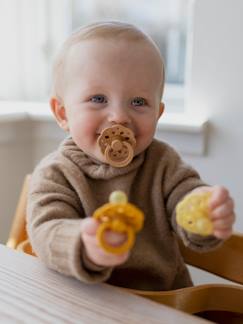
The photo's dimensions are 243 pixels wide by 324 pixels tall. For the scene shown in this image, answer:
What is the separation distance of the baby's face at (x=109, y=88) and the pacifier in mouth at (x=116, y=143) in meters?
0.02

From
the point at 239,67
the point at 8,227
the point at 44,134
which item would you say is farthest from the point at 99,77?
the point at 8,227

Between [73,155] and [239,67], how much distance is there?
0.52 metres

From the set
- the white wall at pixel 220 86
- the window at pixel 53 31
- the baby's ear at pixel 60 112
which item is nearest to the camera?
the baby's ear at pixel 60 112

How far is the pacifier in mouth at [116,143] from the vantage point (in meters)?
0.62

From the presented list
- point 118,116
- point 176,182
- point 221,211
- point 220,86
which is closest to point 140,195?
point 176,182

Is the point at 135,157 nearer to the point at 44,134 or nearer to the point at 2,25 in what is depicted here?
the point at 44,134

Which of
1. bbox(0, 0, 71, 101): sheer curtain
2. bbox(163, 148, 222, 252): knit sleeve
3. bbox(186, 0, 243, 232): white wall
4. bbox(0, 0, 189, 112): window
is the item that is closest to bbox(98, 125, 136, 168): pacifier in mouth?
bbox(163, 148, 222, 252): knit sleeve

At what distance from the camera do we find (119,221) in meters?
0.39

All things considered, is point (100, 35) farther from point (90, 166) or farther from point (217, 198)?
point (217, 198)

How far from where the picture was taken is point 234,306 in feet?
2.35

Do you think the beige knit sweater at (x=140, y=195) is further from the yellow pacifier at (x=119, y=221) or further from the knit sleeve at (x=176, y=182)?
the yellow pacifier at (x=119, y=221)

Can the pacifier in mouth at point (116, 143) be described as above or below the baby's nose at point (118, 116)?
below

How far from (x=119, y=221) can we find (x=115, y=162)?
Answer: 0.25 m

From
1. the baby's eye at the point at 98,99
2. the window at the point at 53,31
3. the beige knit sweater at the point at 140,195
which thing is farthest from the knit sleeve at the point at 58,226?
the window at the point at 53,31
